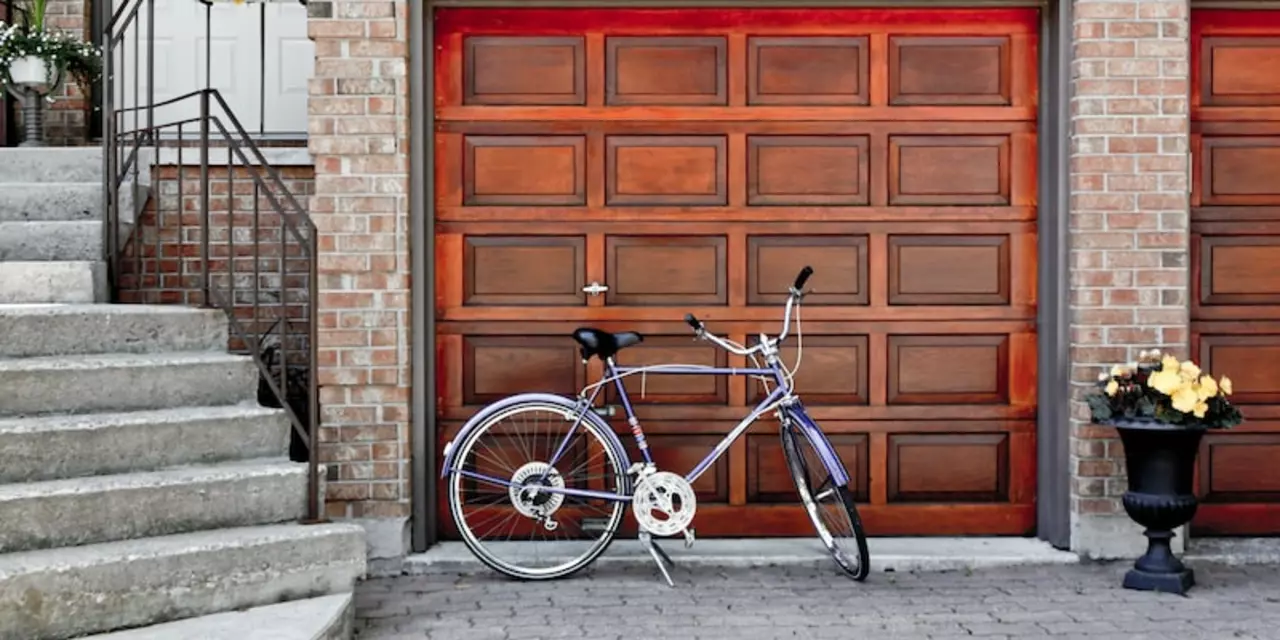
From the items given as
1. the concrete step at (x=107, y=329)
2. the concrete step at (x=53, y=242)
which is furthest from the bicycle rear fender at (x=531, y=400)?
the concrete step at (x=53, y=242)

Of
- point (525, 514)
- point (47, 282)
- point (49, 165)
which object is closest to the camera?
point (525, 514)

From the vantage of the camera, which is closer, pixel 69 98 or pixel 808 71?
pixel 808 71

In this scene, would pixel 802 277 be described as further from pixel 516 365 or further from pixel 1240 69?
pixel 1240 69

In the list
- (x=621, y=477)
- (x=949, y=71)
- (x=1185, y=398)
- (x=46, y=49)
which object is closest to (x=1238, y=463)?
(x=1185, y=398)

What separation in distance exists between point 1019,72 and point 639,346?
207 centimetres

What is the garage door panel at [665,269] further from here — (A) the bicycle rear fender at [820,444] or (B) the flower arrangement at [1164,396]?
(B) the flower arrangement at [1164,396]

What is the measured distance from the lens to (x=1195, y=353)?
5.73 metres

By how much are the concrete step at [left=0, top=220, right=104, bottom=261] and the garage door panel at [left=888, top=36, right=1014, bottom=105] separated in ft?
Answer: 11.8

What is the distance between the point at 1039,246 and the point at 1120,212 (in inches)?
14.8

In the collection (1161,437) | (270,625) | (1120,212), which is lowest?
(270,625)

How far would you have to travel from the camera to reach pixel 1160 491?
499 cm

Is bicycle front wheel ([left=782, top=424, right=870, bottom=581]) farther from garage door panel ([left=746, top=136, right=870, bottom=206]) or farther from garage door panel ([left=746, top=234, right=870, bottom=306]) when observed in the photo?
garage door panel ([left=746, top=136, right=870, bottom=206])

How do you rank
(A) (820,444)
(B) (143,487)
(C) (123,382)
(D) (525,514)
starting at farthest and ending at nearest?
(D) (525,514) → (A) (820,444) → (C) (123,382) → (B) (143,487)

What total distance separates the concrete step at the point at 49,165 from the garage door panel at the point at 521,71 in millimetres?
1963
